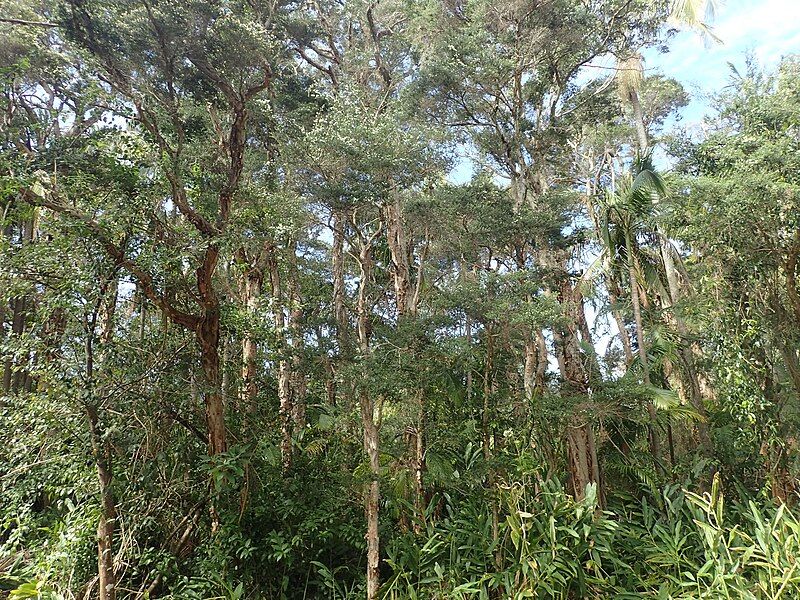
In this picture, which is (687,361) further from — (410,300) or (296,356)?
(296,356)

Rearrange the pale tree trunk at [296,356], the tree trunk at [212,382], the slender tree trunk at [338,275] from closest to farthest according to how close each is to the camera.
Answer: the tree trunk at [212,382] → the pale tree trunk at [296,356] → the slender tree trunk at [338,275]

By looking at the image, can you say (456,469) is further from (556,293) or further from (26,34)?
(26,34)

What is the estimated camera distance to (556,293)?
7.06m

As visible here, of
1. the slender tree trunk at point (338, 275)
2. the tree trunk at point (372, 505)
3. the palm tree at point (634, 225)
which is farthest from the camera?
the slender tree trunk at point (338, 275)

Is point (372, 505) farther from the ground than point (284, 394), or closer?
closer

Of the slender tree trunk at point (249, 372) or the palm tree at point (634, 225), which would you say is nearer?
the slender tree trunk at point (249, 372)

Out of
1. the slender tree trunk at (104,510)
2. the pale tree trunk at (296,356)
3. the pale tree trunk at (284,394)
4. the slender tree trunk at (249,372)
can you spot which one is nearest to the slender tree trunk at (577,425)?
the pale tree trunk at (296,356)

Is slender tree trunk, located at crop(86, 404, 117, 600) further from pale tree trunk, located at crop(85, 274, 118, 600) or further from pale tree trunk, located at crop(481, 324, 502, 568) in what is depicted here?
pale tree trunk, located at crop(481, 324, 502, 568)

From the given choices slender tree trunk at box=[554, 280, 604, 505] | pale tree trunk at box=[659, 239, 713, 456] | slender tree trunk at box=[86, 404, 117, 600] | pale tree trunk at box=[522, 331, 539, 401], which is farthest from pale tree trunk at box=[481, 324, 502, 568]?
slender tree trunk at box=[86, 404, 117, 600]

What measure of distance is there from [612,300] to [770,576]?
513 centimetres

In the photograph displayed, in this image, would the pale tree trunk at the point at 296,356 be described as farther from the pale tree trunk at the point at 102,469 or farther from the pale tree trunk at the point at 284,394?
the pale tree trunk at the point at 102,469

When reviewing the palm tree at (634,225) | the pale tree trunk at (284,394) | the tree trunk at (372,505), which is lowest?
the tree trunk at (372,505)

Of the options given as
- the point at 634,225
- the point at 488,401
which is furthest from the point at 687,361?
the point at 488,401

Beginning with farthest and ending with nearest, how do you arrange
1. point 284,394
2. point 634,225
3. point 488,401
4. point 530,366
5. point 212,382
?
point 530,366
point 634,225
point 284,394
point 488,401
point 212,382
